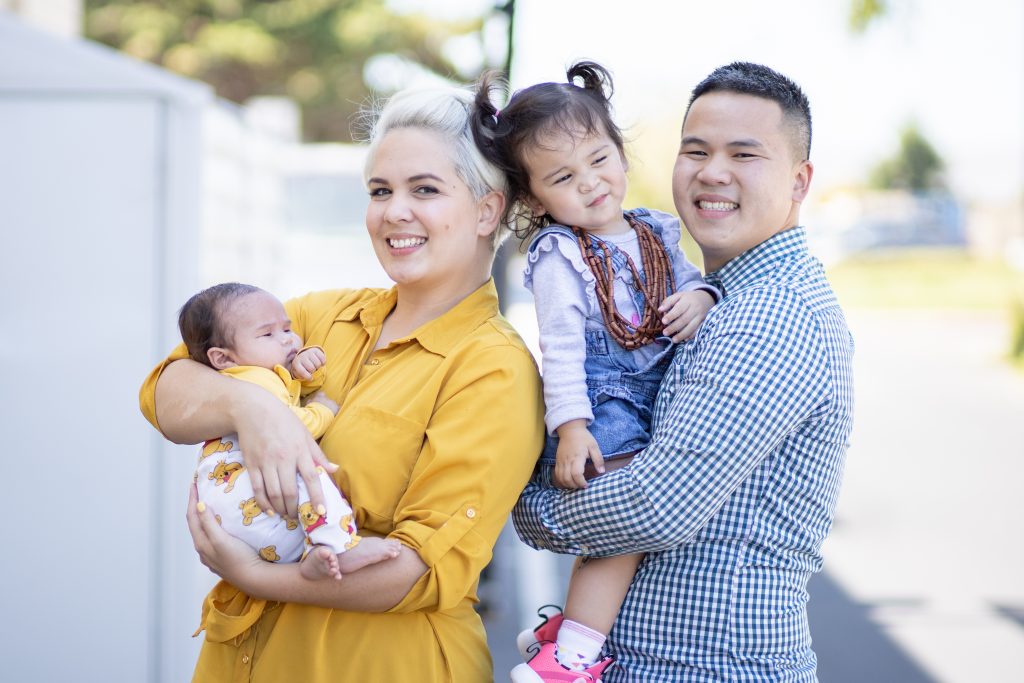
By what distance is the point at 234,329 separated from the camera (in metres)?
2.12

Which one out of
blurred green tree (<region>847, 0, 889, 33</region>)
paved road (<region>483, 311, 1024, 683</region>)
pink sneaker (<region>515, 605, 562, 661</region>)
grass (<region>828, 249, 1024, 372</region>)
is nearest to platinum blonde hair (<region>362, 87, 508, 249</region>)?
pink sneaker (<region>515, 605, 562, 661</region>)

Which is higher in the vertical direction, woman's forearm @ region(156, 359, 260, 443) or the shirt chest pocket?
woman's forearm @ region(156, 359, 260, 443)

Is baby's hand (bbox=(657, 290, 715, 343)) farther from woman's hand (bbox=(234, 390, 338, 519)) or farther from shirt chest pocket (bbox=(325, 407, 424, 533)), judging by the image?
woman's hand (bbox=(234, 390, 338, 519))

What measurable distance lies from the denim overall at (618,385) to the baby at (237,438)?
44 centimetres

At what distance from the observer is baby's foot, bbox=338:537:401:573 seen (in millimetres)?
1808

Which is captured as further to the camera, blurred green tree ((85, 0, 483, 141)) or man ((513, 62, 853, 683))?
blurred green tree ((85, 0, 483, 141))

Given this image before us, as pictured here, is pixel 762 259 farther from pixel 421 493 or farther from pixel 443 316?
pixel 421 493

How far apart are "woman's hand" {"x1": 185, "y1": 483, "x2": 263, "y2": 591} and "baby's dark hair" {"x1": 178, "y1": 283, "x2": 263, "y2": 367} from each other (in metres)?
0.36

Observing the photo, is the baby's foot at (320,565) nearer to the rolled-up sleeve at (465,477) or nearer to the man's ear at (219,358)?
the rolled-up sleeve at (465,477)

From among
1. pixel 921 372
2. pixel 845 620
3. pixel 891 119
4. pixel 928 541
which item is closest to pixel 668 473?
pixel 845 620

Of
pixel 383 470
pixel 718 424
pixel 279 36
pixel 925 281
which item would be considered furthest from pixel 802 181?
pixel 925 281

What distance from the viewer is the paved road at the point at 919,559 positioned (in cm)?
547

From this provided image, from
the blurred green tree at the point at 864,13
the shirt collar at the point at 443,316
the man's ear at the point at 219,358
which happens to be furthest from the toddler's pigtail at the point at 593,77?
the blurred green tree at the point at 864,13

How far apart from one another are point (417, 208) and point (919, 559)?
609 centimetres
